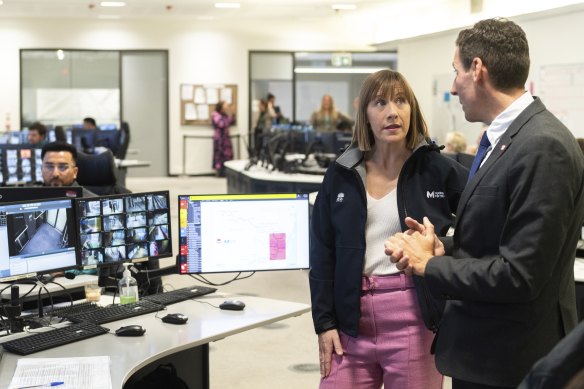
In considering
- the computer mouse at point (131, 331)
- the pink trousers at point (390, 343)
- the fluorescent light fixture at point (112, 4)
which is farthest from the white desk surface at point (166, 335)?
the fluorescent light fixture at point (112, 4)

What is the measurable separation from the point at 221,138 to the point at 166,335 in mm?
13915

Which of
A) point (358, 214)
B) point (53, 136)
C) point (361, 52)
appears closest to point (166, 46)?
point (361, 52)

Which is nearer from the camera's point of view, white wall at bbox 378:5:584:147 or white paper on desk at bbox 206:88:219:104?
white wall at bbox 378:5:584:147

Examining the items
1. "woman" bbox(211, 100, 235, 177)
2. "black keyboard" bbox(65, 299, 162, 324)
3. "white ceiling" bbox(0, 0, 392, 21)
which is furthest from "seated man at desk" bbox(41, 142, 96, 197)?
"woman" bbox(211, 100, 235, 177)

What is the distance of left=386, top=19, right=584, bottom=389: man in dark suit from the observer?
1979mm

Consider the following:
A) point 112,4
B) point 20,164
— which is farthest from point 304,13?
point 20,164

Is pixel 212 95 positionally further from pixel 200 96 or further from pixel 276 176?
pixel 276 176

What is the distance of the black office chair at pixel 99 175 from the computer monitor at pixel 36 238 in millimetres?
1818

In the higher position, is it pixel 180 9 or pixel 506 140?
pixel 180 9

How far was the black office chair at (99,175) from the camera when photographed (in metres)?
5.35

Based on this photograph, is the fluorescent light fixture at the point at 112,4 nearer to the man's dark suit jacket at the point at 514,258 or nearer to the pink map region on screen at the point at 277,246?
the pink map region on screen at the point at 277,246

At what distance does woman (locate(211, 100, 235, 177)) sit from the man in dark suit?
582 inches

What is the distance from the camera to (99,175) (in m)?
5.36

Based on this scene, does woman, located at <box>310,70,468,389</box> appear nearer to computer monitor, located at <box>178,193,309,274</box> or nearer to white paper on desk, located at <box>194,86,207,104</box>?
computer monitor, located at <box>178,193,309,274</box>
